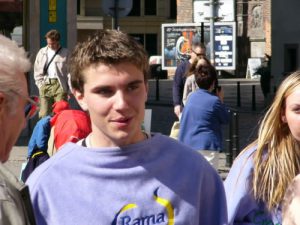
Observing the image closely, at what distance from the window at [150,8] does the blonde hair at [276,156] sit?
5746 cm

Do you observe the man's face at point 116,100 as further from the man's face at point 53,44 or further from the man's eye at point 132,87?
the man's face at point 53,44

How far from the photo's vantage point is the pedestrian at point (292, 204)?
3.30m

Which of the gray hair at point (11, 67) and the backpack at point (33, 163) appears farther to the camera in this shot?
the backpack at point (33, 163)

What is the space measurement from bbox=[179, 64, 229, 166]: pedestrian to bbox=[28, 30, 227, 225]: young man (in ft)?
24.0

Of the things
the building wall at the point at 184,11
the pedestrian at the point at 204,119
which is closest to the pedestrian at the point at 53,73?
the pedestrian at the point at 204,119

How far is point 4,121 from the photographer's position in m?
2.53

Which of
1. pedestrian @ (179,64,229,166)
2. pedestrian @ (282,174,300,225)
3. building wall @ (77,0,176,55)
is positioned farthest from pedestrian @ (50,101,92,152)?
building wall @ (77,0,176,55)

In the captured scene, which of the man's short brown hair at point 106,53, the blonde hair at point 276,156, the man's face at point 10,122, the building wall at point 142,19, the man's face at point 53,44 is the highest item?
the building wall at point 142,19

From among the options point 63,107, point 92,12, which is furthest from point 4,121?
point 92,12

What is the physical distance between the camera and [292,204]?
11.0 feet

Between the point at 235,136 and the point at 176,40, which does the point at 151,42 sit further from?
the point at 235,136

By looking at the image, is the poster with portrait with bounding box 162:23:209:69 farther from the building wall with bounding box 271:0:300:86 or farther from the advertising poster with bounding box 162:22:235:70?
the building wall with bounding box 271:0:300:86

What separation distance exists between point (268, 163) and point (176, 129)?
8.18 meters

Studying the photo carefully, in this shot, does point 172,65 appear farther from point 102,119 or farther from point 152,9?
point 152,9
